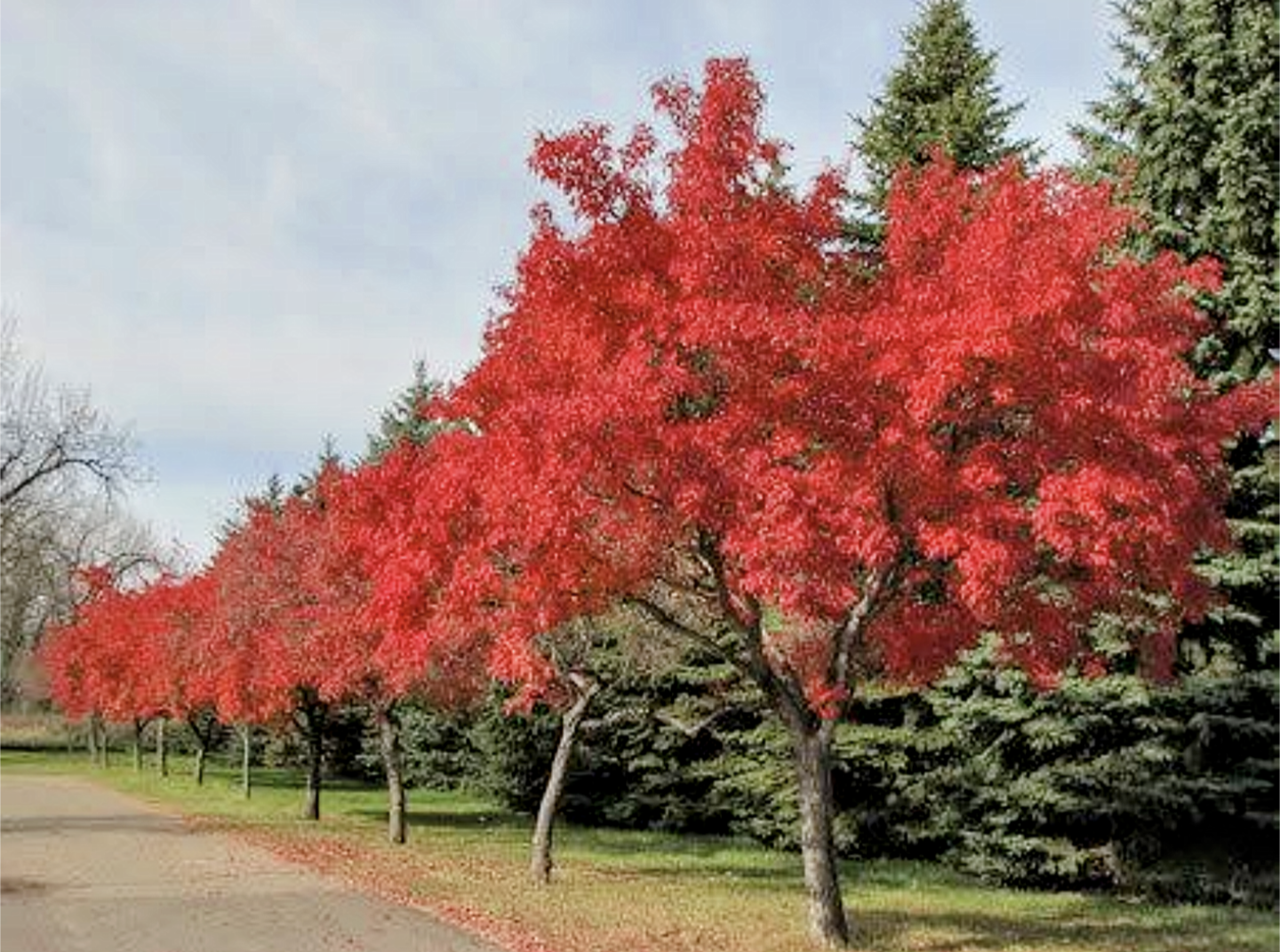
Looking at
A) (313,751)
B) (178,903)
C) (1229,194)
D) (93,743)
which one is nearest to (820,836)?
(178,903)

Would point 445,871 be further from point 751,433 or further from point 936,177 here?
point 936,177

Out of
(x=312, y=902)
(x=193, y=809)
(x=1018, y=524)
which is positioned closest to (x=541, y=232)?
(x=1018, y=524)

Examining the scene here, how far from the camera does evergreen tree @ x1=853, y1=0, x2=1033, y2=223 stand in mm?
28781

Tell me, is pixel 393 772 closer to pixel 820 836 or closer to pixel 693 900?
pixel 693 900

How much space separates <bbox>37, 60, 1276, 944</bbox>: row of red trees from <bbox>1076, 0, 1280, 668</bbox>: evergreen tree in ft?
19.2

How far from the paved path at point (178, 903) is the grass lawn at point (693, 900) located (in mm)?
868

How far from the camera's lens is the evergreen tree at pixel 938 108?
28.8m

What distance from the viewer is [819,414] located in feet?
41.6

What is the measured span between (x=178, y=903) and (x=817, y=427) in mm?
9615

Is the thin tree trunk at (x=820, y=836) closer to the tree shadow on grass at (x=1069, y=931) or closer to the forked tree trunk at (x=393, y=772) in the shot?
the tree shadow on grass at (x=1069, y=931)

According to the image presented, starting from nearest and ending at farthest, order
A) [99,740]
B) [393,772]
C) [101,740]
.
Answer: [393,772]
[101,740]
[99,740]

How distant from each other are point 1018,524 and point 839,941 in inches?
188

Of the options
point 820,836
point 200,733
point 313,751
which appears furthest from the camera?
point 200,733

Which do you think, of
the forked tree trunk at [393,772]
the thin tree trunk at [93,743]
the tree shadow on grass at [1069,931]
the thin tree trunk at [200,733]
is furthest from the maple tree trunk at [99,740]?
the tree shadow on grass at [1069,931]
